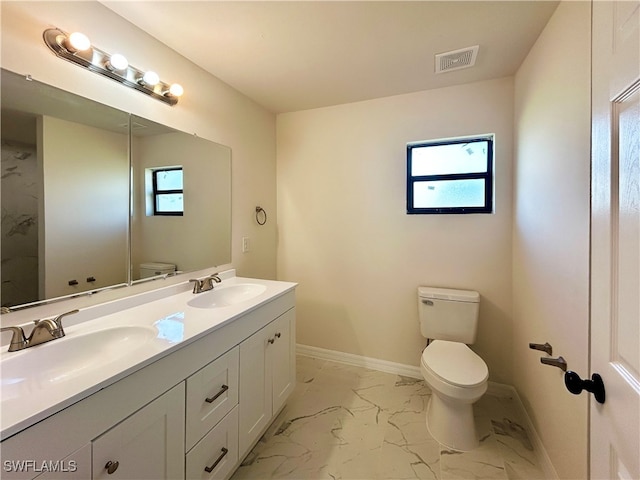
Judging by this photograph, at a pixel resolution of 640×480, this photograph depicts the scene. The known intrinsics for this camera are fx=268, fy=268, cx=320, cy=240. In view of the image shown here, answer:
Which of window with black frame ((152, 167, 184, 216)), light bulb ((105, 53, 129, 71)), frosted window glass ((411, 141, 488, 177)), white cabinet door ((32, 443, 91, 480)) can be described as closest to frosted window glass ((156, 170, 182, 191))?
window with black frame ((152, 167, 184, 216))

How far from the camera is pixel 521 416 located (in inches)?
70.8

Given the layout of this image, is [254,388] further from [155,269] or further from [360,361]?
[360,361]

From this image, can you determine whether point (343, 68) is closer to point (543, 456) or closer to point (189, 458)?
point (189, 458)

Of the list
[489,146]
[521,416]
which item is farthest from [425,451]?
[489,146]

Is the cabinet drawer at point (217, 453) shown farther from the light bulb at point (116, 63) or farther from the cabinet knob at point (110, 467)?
the light bulb at point (116, 63)

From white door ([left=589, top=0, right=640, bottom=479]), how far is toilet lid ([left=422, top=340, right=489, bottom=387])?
87cm

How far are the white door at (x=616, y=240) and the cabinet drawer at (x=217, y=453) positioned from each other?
1.29 metres

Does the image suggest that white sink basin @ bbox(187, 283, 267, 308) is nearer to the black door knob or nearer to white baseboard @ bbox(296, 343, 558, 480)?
white baseboard @ bbox(296, 343, 558, 480)

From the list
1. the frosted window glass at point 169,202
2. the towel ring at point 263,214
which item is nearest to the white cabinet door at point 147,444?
the frosted window glass at point 169,202

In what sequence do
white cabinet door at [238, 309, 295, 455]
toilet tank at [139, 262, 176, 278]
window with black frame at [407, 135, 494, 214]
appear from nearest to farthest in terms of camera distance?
white cabinet door at [238, 309, 295, 455], toilet tank at [139, 262, 176, 278], window with black frame at [407, 135, 494, 214]

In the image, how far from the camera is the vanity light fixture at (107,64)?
1.12 m

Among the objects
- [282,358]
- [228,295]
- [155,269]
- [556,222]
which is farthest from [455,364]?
[155,269]

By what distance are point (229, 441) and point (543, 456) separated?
166 cm

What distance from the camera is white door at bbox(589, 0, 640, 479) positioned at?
21.2 inches
